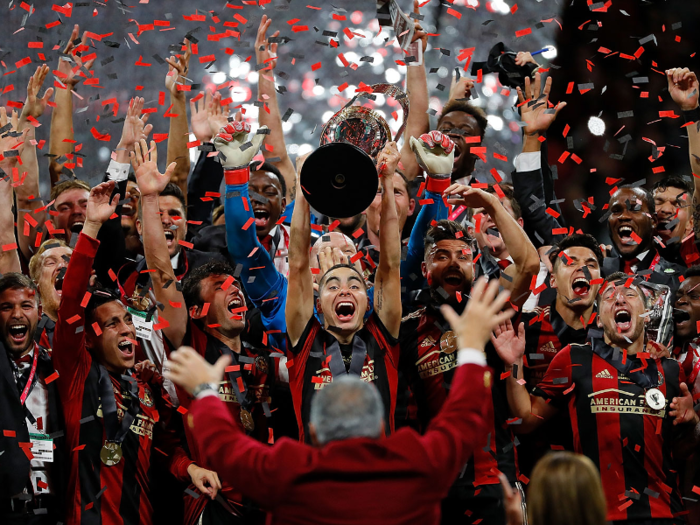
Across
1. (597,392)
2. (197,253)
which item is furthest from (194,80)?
(597,392)

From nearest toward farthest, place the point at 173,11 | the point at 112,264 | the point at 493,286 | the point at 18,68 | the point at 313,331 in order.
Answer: the point at 493,286
the point at 313,331
the point at 112,264
the point at 18,68
the point at 173,11

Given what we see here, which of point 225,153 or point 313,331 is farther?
point 225,153

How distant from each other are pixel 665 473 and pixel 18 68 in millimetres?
5424

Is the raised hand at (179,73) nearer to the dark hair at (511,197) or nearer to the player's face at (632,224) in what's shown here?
the dark hair at (511,197)

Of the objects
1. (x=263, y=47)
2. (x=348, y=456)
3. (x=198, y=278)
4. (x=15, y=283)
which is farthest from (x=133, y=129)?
(x=348, y=456)

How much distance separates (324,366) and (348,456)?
5.20 feet

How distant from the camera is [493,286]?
291 cm

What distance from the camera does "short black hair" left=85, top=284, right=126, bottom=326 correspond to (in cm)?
448

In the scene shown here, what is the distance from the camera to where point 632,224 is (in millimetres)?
5344

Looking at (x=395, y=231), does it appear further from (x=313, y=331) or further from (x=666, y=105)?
(x=666, y=105)

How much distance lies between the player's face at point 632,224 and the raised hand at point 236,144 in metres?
2.21

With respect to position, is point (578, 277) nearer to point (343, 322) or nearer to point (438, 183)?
point (438, 183)

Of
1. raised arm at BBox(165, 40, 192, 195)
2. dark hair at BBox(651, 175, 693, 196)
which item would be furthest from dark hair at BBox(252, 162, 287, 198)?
dark hair at BBox(651, 175, 693, 196)

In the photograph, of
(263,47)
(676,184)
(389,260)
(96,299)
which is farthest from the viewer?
(263,47)
